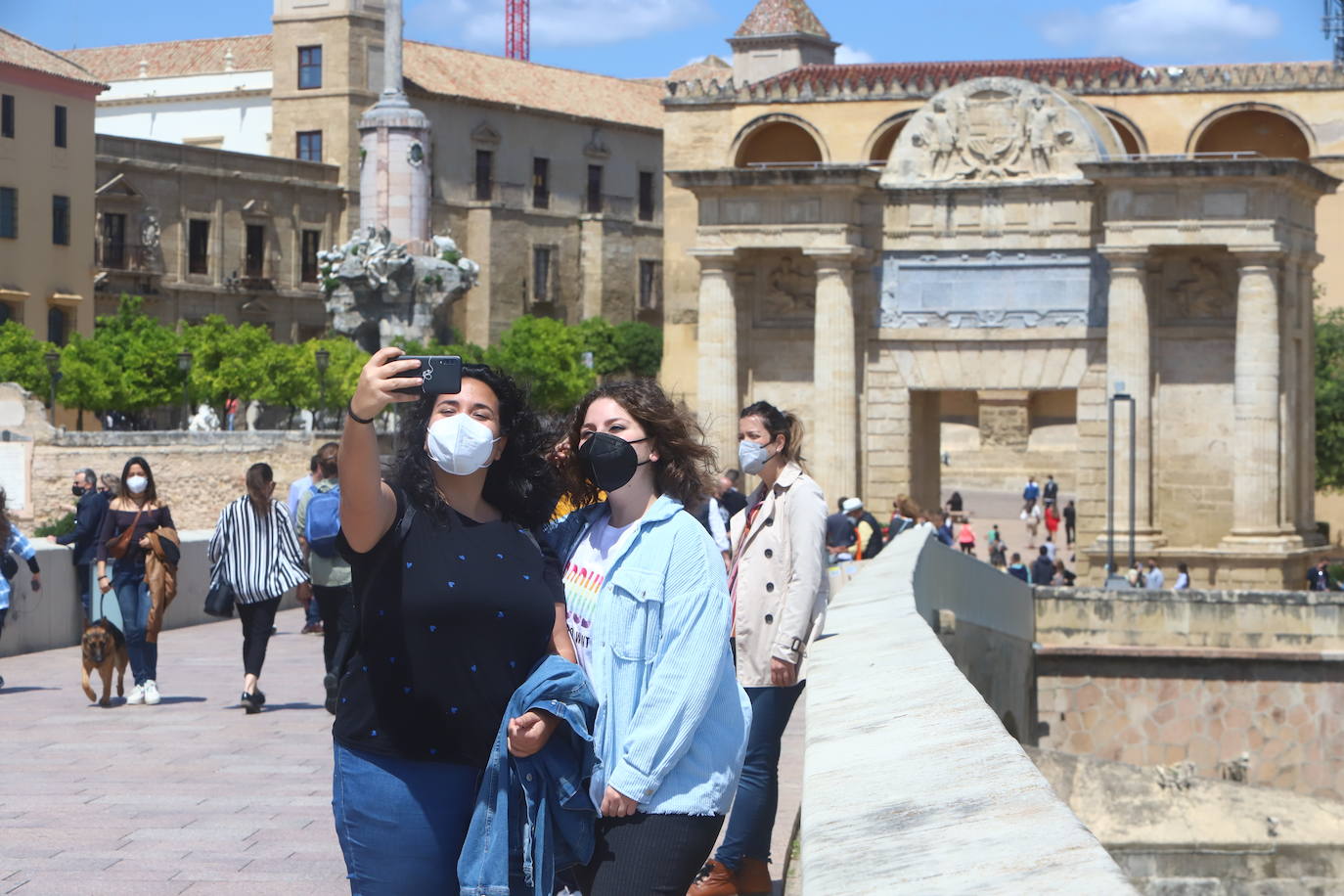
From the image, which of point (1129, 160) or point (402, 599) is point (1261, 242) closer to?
point (1129, 160)

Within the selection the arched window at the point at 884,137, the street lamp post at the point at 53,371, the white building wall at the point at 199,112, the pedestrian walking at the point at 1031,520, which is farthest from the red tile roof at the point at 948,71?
the white building wall at the point at 199,112

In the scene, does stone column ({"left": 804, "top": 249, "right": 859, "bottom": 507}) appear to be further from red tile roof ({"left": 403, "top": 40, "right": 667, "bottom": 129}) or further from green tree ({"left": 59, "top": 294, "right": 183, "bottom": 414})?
red tile roof ({"left": 403, "top": 40, "right": 667, "bottom": 129})

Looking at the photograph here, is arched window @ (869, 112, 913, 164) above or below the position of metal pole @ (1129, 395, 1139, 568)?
above

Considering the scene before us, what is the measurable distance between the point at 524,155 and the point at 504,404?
81.6 metres

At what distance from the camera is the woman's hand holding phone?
4633mm

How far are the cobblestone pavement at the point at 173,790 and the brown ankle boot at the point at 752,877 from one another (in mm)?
891

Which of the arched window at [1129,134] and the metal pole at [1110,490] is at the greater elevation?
the arched window at [1129,134]

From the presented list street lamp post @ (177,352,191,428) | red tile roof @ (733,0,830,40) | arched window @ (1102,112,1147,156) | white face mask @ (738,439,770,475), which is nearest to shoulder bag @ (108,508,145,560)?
white face mask @ (738,439,770,475)

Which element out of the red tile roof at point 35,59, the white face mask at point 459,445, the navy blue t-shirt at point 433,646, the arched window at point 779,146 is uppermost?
the red tile roof at point 35,59

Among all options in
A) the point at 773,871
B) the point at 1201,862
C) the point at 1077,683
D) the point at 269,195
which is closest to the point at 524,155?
the point at 269,195

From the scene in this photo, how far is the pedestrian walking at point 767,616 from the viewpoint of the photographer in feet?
24.2

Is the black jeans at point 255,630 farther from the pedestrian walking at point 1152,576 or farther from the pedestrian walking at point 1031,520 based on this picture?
the pedestrian walking at point 1031,520

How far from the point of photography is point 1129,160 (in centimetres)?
3169

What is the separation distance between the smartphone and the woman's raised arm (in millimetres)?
16
